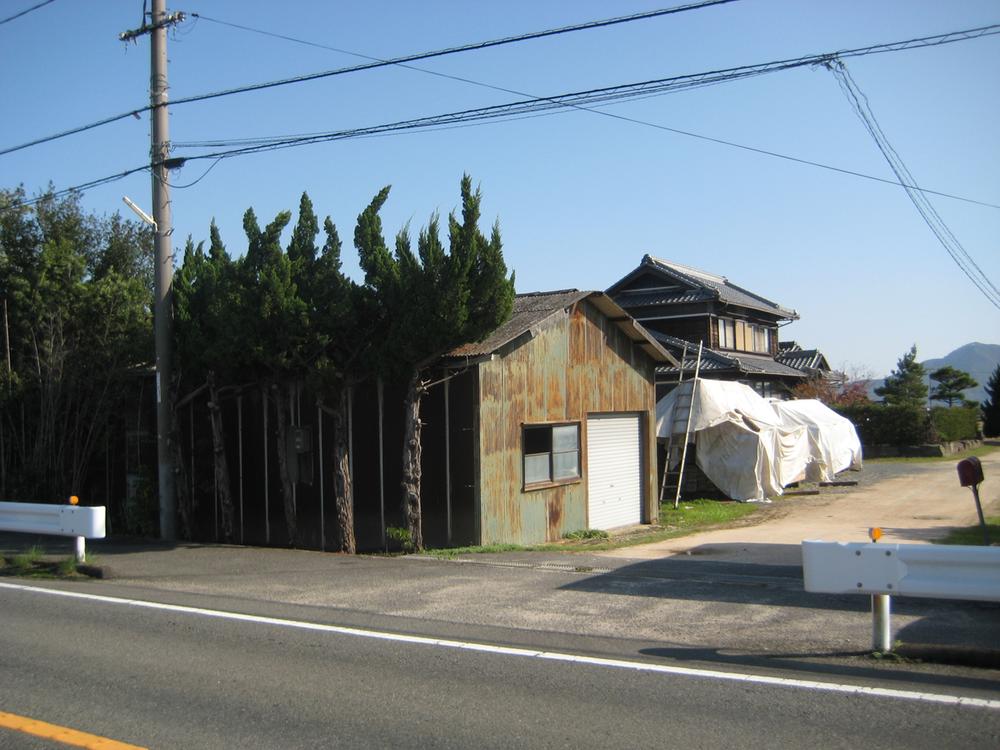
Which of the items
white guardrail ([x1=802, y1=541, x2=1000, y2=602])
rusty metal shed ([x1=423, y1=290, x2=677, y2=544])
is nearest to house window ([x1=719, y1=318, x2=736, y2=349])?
rusty metal shed ([x1=423, y1=290, x2=677, y2=544])

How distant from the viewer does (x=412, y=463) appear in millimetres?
13570

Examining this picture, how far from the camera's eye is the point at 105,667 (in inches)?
265

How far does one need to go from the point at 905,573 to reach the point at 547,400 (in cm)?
943

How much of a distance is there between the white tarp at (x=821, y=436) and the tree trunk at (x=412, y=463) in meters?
16.6

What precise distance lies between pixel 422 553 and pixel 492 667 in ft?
22.3

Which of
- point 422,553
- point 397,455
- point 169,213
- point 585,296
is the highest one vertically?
point 169,213

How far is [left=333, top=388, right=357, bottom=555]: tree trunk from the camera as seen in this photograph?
13.9m

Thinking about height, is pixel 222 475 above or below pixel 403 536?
above

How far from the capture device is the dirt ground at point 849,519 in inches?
564

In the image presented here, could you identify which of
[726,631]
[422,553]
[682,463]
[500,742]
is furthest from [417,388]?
[682,463]

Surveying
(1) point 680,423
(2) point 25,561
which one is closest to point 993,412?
(1) point 680,423

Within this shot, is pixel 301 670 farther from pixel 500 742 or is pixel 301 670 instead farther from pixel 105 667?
pixel 500 742

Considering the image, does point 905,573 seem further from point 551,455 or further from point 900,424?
point 900,424

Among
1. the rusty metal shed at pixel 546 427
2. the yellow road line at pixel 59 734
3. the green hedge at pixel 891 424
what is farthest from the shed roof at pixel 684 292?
the yellow road line at pixel 59 734
